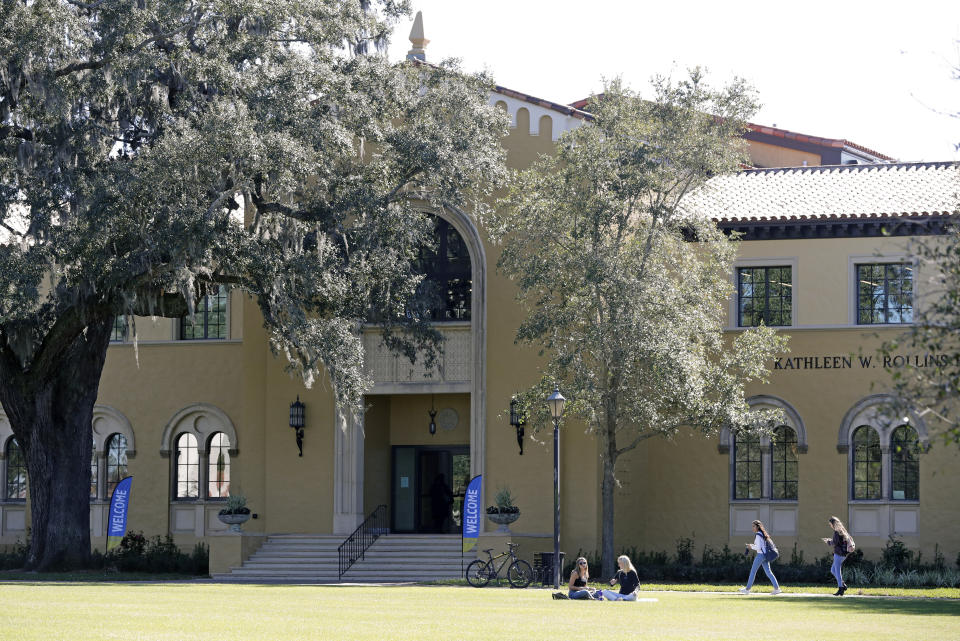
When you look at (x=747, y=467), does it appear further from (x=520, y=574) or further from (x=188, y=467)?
(x=188, y=467)

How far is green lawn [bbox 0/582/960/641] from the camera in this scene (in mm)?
13312

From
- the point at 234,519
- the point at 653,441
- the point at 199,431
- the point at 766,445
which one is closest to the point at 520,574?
the point at 653,441

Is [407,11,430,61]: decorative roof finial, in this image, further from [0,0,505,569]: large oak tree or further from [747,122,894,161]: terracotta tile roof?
[747,122,894,161]: terracotta tile roof

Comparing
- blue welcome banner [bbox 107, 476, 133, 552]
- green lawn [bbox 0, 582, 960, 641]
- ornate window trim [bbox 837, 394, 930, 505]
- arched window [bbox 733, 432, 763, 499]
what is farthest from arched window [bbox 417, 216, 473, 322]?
ornate window trim [bbox 837, 394, 930, 505]

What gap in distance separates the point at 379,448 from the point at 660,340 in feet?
31.1

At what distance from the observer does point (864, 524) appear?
2877cm

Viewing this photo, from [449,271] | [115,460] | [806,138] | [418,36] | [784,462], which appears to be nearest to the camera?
[449,271]

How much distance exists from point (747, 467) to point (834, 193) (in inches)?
264

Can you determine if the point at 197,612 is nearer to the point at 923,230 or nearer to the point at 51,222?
the point at 51,222

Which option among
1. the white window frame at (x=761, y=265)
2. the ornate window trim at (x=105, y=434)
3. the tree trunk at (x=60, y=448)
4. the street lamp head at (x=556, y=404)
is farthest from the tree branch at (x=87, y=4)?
the white window frame at (x=761, y=265)

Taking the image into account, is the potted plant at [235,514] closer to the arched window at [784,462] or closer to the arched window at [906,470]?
the arched window at [784,462]

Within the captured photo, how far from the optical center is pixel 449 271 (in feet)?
96.4

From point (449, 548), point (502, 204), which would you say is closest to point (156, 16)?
point (502, 204)

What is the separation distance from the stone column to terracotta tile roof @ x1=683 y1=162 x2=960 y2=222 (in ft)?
29.3
